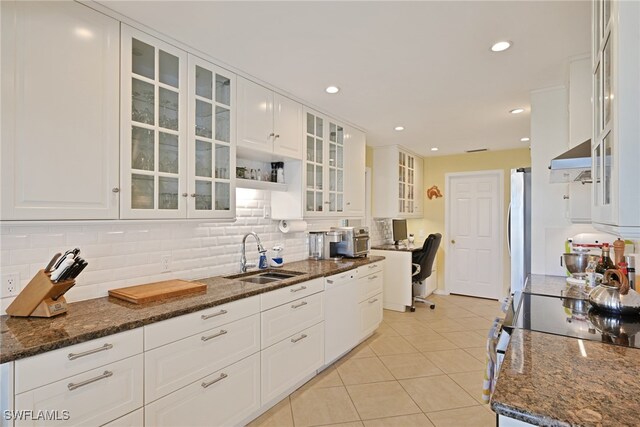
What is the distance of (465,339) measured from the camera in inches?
145

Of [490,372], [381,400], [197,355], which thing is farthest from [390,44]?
[381,400]

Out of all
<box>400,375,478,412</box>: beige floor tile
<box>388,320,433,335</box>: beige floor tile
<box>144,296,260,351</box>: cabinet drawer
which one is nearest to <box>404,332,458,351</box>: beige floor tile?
<box>388,320,433,335</box>: beige floor tile

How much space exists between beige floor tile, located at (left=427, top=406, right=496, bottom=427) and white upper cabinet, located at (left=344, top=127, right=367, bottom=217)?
83.7 inches

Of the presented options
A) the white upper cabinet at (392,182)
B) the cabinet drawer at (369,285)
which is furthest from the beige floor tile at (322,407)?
the white upper cabinet at (392,182)

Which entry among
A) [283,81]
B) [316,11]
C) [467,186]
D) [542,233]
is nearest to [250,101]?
[283,81]

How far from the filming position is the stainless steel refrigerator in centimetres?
306

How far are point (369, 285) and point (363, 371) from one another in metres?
0.89

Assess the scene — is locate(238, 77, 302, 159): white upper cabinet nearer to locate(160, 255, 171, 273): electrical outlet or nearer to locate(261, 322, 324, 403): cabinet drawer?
locate(160, 255, 171, 273): electrical outlet

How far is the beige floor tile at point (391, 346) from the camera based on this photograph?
3.33m

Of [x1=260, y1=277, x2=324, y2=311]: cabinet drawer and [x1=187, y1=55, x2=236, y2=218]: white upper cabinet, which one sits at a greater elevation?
[x1=187, y1=55, x2=236, y2=218]: white upper cabinet

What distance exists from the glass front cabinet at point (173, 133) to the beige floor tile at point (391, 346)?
2.09m

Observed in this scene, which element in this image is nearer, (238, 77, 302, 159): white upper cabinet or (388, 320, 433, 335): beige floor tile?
(238, 77, 302, 159): white upper cabinet

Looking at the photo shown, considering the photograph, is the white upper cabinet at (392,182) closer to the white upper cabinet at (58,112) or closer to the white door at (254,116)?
the white door at (254,116)

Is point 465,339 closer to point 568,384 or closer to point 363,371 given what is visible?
point 363,371
